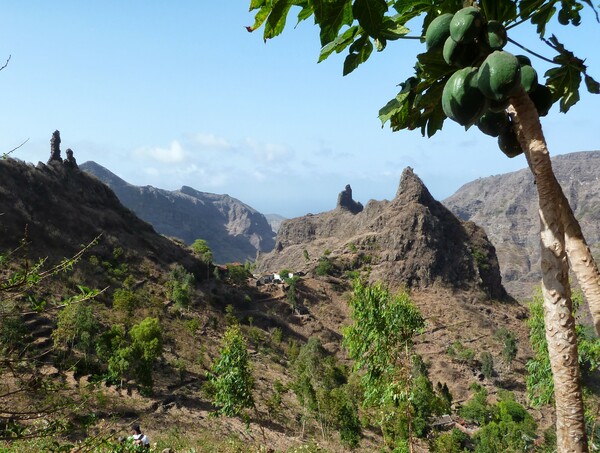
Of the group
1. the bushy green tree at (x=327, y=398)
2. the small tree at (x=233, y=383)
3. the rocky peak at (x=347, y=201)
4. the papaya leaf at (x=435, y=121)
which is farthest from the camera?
the rocky peak at (x=347, y=201)

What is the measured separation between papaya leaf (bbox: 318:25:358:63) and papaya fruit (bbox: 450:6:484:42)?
0.49 m

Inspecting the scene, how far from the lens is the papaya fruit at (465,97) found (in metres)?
1.60

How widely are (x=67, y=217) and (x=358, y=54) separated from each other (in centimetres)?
5653

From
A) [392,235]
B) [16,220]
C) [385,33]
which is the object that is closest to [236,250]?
[392,235]

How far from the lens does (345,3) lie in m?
1.55

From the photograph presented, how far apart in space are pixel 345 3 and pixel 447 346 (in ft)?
183

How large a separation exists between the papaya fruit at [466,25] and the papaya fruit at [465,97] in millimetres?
119

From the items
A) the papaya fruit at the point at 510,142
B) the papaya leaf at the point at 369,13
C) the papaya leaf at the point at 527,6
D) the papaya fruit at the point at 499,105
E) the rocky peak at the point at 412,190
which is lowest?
the papaya fruit at the point at 510,142

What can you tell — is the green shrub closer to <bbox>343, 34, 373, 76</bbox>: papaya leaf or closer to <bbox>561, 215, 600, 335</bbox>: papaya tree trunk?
<bbox>561, 215, 600, 335</bbox>: papaya tree trunk

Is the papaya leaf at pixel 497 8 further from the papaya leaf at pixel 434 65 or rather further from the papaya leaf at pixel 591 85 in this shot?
the papaya leaf at pixel 591 85

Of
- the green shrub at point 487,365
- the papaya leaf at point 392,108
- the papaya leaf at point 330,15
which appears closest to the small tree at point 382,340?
the papaya leaf at point 392,108

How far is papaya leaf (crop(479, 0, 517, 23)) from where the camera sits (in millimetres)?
1786

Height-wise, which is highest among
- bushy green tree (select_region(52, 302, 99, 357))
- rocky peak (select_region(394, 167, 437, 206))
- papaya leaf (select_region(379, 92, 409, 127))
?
rocky peak (select_region(394, 167, 437, 206))

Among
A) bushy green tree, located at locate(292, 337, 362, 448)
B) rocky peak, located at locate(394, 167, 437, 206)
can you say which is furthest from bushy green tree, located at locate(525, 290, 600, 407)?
rocky peak, located at locate(394, 167, 437, 206)
